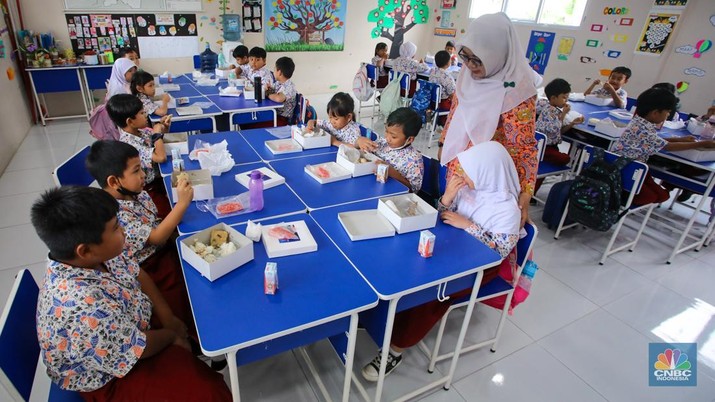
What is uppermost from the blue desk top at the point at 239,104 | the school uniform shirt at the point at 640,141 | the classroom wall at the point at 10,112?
the school uniform shirt at the point at 640,141

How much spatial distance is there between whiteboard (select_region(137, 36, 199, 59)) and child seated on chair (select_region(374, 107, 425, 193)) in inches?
209

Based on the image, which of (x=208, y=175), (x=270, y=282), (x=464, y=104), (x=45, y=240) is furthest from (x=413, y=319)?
(x=45, y=240)

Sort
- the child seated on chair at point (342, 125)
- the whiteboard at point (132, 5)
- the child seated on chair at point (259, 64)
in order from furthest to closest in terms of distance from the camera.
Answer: the whiteboard at point (132, 5) < the child seated on chair at point (259, 64) < the child seated on chair at point (342, 125)

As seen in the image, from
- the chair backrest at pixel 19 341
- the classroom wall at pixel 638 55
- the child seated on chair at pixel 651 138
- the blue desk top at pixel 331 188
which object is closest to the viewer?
the chair backrest at pixel 19 341

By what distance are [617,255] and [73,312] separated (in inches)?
154

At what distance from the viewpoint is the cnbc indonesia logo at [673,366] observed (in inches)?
90.7

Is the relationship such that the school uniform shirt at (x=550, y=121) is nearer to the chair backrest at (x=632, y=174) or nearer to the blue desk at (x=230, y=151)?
the chair backrest at (x=632, y=174)

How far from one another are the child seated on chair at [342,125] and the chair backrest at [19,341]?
6.77 feet

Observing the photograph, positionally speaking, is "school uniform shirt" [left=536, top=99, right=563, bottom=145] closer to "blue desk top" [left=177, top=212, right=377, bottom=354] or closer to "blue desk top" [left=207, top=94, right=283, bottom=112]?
"blue desk top" [left=207, top=94, right=283, bottom=112]

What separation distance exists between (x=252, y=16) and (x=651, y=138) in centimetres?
633

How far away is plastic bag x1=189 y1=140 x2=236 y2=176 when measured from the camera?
239 cm

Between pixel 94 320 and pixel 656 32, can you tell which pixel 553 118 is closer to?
pixel 656 32

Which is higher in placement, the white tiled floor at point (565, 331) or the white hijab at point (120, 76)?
the white hijab at point (120, 76)

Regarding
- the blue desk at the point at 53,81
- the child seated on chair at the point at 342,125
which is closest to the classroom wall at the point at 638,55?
the child seated on chair at the point at 342,125
